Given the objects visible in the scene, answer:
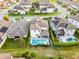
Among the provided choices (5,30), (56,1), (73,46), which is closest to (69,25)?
(73,46)

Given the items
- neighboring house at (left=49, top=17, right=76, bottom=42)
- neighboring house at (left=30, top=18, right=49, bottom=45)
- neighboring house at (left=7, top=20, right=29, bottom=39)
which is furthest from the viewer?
neighboring house at (left=49, top=17, right=76, bottom=42)

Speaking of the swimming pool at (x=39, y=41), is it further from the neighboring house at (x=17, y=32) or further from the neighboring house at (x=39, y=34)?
the neighboring house at (x=17, y=32)

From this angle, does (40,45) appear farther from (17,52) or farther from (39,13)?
(39,13)

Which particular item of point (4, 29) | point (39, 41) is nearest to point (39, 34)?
point (39, 41)

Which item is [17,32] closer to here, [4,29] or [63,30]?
[4,29]

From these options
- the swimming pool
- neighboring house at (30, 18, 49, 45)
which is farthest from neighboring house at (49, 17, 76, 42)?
the swimming pool

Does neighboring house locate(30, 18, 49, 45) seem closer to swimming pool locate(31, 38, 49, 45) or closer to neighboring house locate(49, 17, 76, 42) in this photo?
swimming pool locate(31, 38, 49, 45)

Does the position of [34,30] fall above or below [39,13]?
above

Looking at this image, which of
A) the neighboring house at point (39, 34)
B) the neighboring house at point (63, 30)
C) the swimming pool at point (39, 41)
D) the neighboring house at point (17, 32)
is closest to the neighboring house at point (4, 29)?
the neighboring house at point (17, 32)
